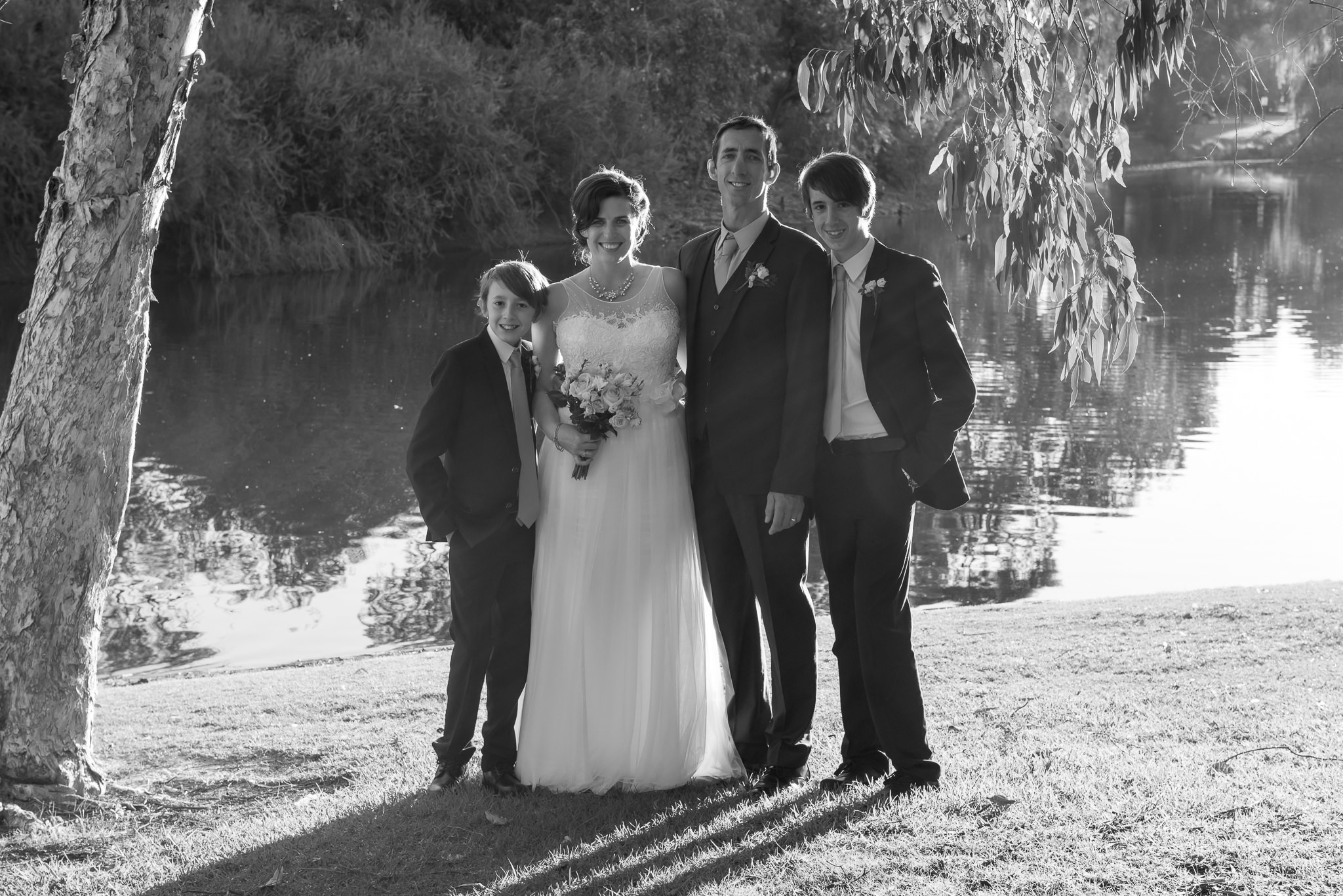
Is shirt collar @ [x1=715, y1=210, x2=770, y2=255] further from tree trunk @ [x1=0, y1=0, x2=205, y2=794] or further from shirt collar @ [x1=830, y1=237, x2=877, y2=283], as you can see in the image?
tree trunk @ [x1=0, y1=0, x2=205, y2=794]

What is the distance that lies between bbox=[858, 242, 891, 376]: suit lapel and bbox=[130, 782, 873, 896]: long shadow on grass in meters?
1.50

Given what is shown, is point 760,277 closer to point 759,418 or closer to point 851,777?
point 759,418

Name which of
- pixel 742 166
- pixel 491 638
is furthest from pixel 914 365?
pixel 491 638

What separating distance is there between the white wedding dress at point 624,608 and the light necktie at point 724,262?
0.20 m

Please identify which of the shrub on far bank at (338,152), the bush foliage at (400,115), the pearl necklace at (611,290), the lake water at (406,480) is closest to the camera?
the pearl necklace at (611,290)

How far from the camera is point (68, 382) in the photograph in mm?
4758

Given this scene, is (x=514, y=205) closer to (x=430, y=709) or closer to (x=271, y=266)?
(x=271, y=266)

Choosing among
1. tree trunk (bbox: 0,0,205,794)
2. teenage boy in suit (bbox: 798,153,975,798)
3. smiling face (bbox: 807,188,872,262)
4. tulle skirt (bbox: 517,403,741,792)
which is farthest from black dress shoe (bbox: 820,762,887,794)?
tree trunk (bbox: 0,0,205,794)

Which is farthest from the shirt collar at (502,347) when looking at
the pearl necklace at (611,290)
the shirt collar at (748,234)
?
the shirt collar at (748,234)

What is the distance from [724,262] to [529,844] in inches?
81.3

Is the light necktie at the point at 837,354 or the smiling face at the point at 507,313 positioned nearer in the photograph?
the light necktie at the point at 837,354

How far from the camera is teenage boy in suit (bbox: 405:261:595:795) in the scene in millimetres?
4738

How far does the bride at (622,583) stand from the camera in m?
4.79

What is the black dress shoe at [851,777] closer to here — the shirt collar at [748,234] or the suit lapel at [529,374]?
the suit lapel at [529,374]
